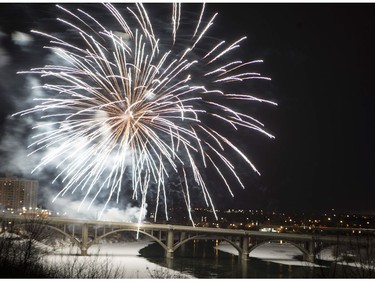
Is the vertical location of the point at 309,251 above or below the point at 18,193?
below

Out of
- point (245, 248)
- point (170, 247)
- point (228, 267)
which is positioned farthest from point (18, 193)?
point (228, 267)

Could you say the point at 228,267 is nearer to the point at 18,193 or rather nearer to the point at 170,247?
the point at 170,247

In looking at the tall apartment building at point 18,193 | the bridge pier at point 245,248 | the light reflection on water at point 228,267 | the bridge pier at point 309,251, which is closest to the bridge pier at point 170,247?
the light reflection on water at point 228,267

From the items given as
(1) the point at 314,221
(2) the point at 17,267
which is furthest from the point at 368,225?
(2) the point at 17,267

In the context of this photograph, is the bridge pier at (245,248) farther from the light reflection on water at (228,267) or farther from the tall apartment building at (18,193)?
the tall apartment building at (18,193)

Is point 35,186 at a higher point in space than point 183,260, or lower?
higher

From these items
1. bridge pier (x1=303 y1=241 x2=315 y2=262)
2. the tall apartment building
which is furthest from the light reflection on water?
the tall apartment building

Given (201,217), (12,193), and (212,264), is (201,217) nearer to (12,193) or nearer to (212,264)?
(12,193)

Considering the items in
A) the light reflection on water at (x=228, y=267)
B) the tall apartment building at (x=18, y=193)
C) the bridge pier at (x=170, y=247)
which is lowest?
the light reflection on water at (x=228, y=267)
